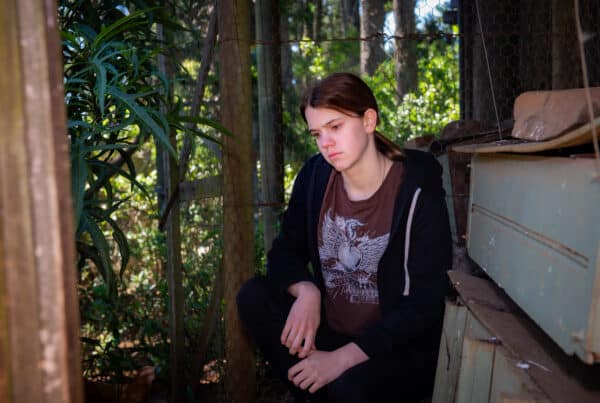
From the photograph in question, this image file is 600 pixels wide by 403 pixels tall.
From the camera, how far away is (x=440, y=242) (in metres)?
2.05

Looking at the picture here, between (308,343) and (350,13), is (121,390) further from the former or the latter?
(350,13)

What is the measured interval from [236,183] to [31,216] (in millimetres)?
1758

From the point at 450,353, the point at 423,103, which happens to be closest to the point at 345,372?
the point at 450,353

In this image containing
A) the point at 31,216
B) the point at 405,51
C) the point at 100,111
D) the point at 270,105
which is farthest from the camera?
the point at 405,51

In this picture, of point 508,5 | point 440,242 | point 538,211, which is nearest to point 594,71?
point 508,5

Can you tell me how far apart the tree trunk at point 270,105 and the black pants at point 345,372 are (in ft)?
2.17

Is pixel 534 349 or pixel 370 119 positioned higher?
pixel 370 119

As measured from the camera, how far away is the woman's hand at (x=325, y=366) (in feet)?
6.31

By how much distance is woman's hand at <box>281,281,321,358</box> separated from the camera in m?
2.04

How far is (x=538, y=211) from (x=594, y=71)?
193 centimetres

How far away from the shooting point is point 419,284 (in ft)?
6.66

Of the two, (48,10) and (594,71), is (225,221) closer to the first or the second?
(48,10)

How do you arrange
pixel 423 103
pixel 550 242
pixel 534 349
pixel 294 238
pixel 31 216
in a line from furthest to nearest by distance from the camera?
pixel 423 103 < pixel 294 238 < pixel 534 349 < pixel 550 242 < pixel 31 216

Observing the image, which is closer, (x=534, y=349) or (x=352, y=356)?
(x=534, y=349)
